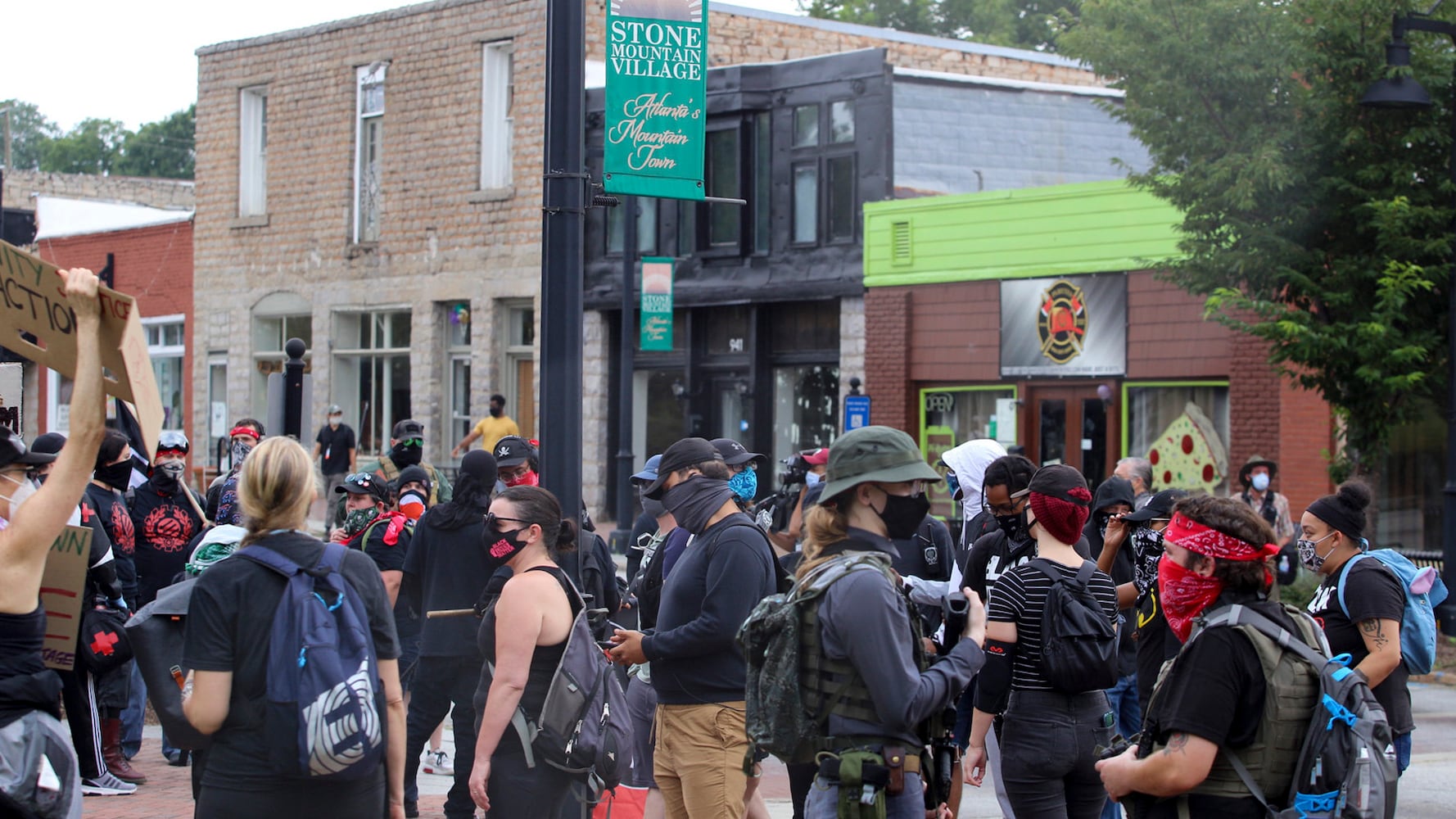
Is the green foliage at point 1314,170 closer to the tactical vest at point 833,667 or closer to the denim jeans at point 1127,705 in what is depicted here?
the denim jeans at point 1127,705

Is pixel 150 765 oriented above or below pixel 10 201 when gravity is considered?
below

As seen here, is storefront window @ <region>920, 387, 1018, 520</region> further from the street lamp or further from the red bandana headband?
the red bandana headband

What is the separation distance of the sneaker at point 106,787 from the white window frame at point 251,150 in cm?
2447

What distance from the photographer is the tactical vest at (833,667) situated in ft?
14.5

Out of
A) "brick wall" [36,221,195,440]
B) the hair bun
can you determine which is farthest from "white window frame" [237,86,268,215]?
the hair bun

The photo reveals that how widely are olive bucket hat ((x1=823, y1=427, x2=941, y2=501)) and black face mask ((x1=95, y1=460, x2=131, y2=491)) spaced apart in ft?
18.6

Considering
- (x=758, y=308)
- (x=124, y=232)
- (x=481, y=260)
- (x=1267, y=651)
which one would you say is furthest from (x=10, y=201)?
(x=1267, y=651)

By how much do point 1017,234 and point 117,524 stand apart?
48.1 ft

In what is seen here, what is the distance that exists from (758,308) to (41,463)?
19836 millimetres

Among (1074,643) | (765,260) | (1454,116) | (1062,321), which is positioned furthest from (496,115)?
(1074,643)

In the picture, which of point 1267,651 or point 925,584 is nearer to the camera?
point 1267,651

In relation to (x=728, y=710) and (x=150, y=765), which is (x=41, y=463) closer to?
(x=728, y=710)

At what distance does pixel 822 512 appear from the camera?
15.1ft

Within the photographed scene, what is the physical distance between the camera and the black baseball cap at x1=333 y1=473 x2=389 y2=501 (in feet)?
28.2
